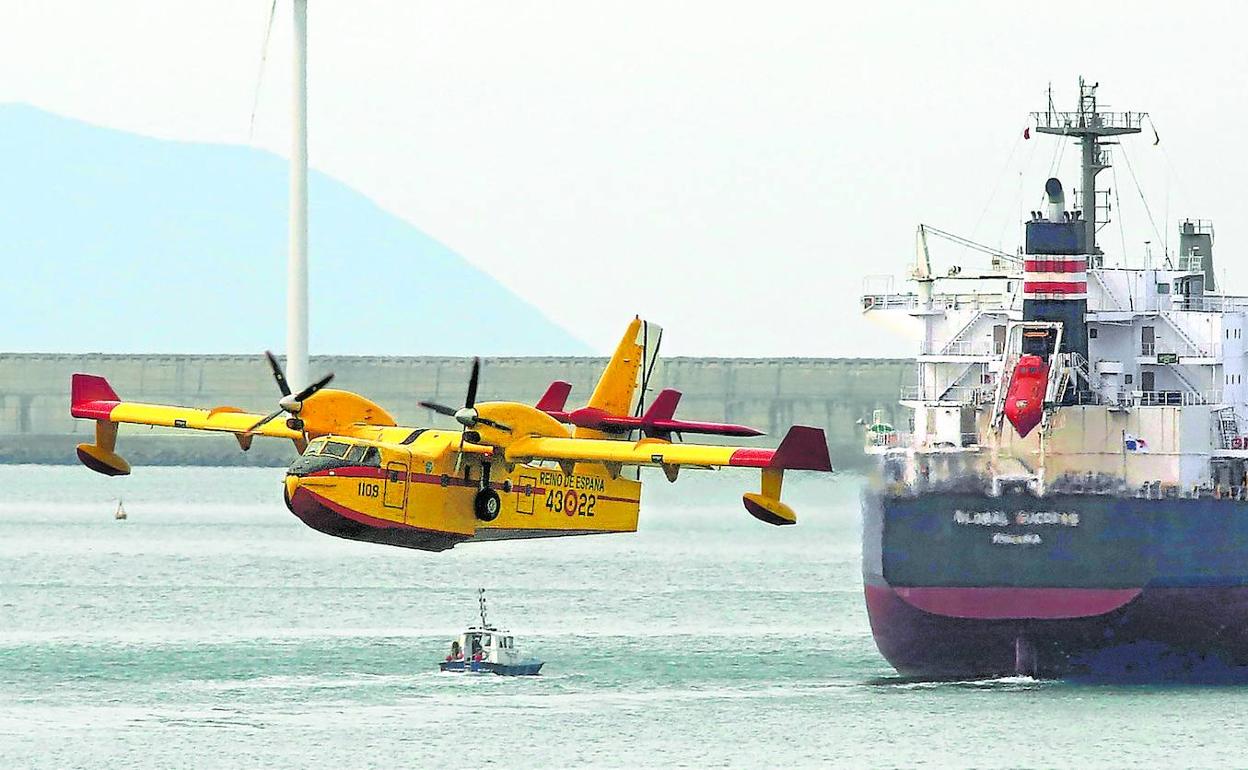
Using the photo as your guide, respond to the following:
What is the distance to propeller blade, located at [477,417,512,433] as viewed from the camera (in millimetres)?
48094

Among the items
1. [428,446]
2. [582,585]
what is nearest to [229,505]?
[582,585]

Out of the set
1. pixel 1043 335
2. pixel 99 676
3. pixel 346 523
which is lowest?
pixel 99 676

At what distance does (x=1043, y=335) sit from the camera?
62.0 m

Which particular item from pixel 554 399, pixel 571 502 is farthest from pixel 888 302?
pixel 571 502

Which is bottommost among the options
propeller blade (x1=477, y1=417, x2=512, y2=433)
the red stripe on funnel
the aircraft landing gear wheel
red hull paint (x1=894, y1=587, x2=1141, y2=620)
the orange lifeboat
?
red hull paint (x1=894, y1=587, x2=1141, y2=620)

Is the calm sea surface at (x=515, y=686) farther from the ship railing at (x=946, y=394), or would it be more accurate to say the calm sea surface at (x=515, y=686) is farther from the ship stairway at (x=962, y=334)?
the ship stairway at (x=962, y=334)

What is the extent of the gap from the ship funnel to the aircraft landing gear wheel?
21.1m

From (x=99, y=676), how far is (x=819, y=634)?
876 inches

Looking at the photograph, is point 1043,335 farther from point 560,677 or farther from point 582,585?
point 582,585

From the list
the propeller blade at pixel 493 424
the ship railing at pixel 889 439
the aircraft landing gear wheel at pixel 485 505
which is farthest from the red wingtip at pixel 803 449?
the ship railing at pixel 889 439

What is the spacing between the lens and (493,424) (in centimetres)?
4831

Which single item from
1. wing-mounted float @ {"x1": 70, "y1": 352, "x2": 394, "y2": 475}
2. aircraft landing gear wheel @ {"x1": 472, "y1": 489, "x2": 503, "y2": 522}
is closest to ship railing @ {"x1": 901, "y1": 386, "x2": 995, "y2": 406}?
wing-mounted float @ {"x1": 70, "y1": 352, "x2": 394, "y2": 475}

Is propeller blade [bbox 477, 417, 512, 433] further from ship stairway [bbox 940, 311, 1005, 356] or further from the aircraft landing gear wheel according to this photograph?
ship stairway [bbox 940, 311, 1005, 356]

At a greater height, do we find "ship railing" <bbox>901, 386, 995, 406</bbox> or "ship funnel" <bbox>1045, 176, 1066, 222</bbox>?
"ship funnel" <bbox>1045, 176, 1066, 222</bbox>
